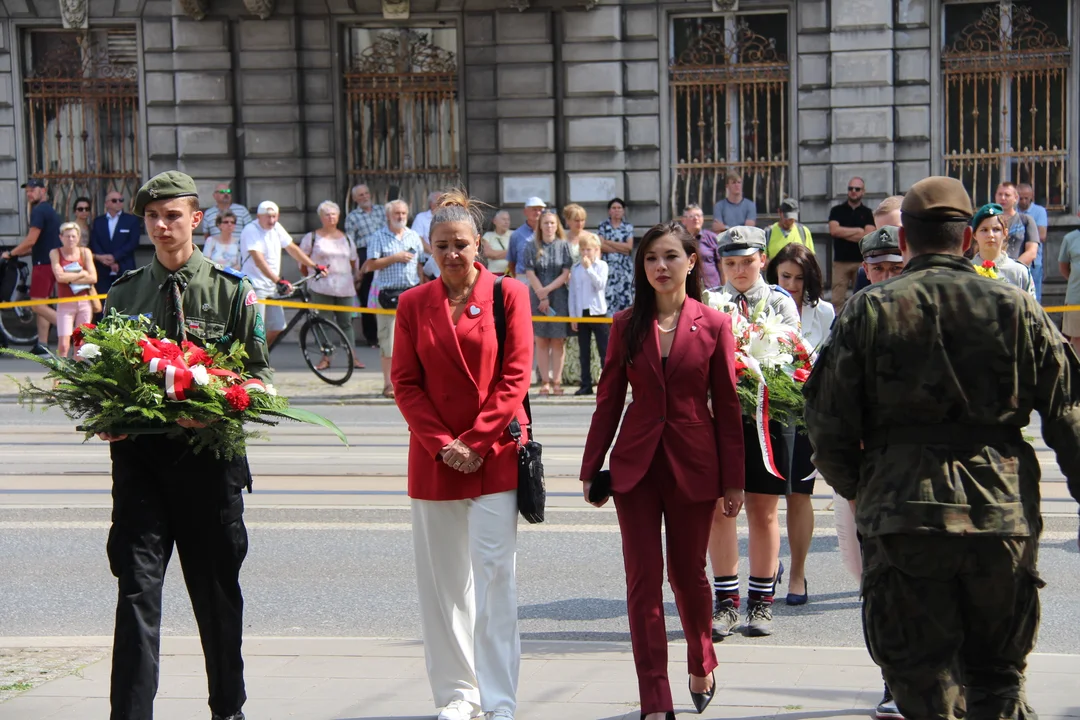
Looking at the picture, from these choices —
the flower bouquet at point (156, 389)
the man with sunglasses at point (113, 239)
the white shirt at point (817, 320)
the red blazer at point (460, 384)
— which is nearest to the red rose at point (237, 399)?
the flower bouquet at point (156, 389)

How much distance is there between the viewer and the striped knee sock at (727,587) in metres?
6.79

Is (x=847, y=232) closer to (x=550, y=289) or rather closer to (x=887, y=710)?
(x=550, y=289)

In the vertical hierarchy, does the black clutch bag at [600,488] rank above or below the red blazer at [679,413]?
below

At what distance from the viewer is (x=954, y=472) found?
160 inches

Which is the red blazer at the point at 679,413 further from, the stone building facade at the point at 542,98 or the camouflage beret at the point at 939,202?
the stone building facade at the point at 542,98

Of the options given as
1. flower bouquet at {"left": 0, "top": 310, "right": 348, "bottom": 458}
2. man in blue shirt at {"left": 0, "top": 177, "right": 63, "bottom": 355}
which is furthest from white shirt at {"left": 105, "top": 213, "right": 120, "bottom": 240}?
flower bouquet at {"left": 0, "top": 310, "right": 348, "bottom": 458}

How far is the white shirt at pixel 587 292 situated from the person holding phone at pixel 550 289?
0.22 metres

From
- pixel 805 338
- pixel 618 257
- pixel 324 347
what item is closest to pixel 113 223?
pixel 324 347

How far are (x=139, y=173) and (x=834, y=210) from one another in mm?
10002

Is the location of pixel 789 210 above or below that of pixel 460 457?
above

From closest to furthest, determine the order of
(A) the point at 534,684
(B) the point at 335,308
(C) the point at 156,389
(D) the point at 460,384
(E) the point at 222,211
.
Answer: (C) the point at 156,389, (D) the point at 460,384, (A) the point at 534,684, (B) the point at 335,308, (E) the point at 222,211

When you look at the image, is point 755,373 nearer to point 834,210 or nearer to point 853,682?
point 853,682

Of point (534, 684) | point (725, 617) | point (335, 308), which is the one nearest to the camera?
point (534, 684)

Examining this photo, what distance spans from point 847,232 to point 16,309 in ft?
35.9
